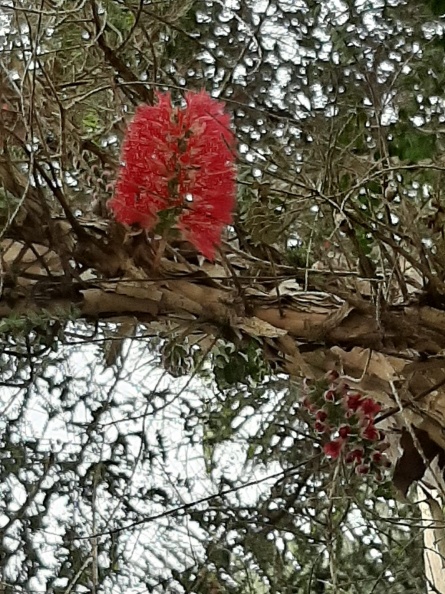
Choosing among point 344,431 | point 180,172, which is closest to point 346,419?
point 344,431

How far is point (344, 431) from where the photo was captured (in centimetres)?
44

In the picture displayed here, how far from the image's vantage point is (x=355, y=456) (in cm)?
46

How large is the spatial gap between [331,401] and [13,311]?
0.18 meters

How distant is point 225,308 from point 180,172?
0.29 ft

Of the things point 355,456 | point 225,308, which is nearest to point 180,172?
point 225,308

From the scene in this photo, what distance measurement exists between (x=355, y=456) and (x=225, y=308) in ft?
0.38

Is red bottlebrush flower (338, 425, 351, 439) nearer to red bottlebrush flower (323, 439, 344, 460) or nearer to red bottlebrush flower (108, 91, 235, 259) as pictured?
red bottlebrush flower (323, 439, 344, 460)

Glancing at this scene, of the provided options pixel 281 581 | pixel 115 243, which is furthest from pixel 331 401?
pixel 281 581

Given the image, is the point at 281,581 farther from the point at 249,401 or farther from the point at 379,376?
the point at 379,376

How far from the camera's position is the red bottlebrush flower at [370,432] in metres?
0.44

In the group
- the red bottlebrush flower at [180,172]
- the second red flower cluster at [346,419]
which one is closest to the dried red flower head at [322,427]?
the second red flower cluster at [346,419]

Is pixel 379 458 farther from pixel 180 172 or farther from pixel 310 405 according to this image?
pixel 180 172

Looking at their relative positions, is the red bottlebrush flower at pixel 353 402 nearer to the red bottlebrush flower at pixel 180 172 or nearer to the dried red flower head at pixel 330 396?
the dried red flower head at pixel 330 396

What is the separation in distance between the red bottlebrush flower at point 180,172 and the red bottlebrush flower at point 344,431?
0.41ft
